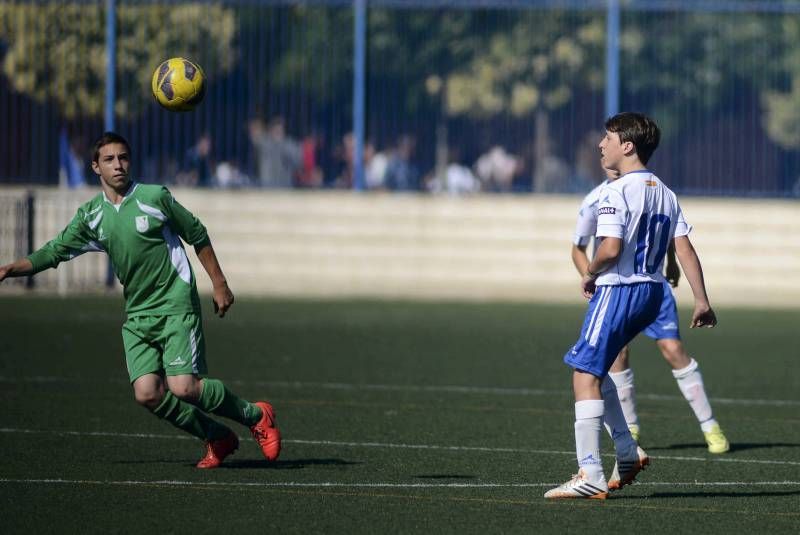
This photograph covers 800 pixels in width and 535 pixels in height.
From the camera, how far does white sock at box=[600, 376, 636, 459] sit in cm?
748

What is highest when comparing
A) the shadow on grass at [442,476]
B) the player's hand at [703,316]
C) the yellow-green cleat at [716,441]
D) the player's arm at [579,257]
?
the player's arm at [579,257]

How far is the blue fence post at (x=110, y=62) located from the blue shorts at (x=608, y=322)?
51.3 ft

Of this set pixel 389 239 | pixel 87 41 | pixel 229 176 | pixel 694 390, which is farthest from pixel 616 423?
pixel 87 41

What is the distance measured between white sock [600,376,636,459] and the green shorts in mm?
2113

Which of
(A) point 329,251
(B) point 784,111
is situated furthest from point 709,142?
(A) point 329,251

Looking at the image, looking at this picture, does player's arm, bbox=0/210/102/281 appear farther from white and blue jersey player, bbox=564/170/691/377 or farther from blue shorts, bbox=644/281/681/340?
blue shorts, bbox=644/281/681/340

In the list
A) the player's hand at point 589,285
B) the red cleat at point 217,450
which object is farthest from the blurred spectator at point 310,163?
the player's hand at point 589,285

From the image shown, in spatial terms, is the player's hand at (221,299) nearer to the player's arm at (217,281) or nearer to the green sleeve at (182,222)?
the player's arm at (217,281)

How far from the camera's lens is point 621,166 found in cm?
736

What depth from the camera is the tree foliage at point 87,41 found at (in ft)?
71.9

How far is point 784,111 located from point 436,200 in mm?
5113

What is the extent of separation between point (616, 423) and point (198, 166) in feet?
49.4

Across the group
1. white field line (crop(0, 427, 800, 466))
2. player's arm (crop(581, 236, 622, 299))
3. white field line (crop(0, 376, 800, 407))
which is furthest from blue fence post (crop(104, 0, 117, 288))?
player's arm (crop(581, 236, 622, 299))

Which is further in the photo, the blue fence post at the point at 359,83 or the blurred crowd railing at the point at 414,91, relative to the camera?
the blue fence post at the point at 359,83
